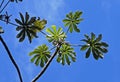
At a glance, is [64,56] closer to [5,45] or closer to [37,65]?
[37,65]

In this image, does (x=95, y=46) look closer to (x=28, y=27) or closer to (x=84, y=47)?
(x=84, y=47)

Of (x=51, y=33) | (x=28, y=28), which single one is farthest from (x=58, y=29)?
(x=28, y=28)

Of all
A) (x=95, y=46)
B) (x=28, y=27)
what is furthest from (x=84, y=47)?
(x=28, y=27)

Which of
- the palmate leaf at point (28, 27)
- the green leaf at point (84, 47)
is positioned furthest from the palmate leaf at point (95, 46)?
the palmate leaf at point (28, 27)

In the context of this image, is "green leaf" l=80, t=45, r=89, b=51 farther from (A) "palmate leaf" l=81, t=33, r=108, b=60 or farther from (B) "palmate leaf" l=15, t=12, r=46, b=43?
(B) "palmate leaf" l=15, t=12, r=46, b=43

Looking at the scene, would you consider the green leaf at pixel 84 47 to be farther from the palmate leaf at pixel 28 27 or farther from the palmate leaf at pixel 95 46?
the palmate leaf at pixel 28 27
